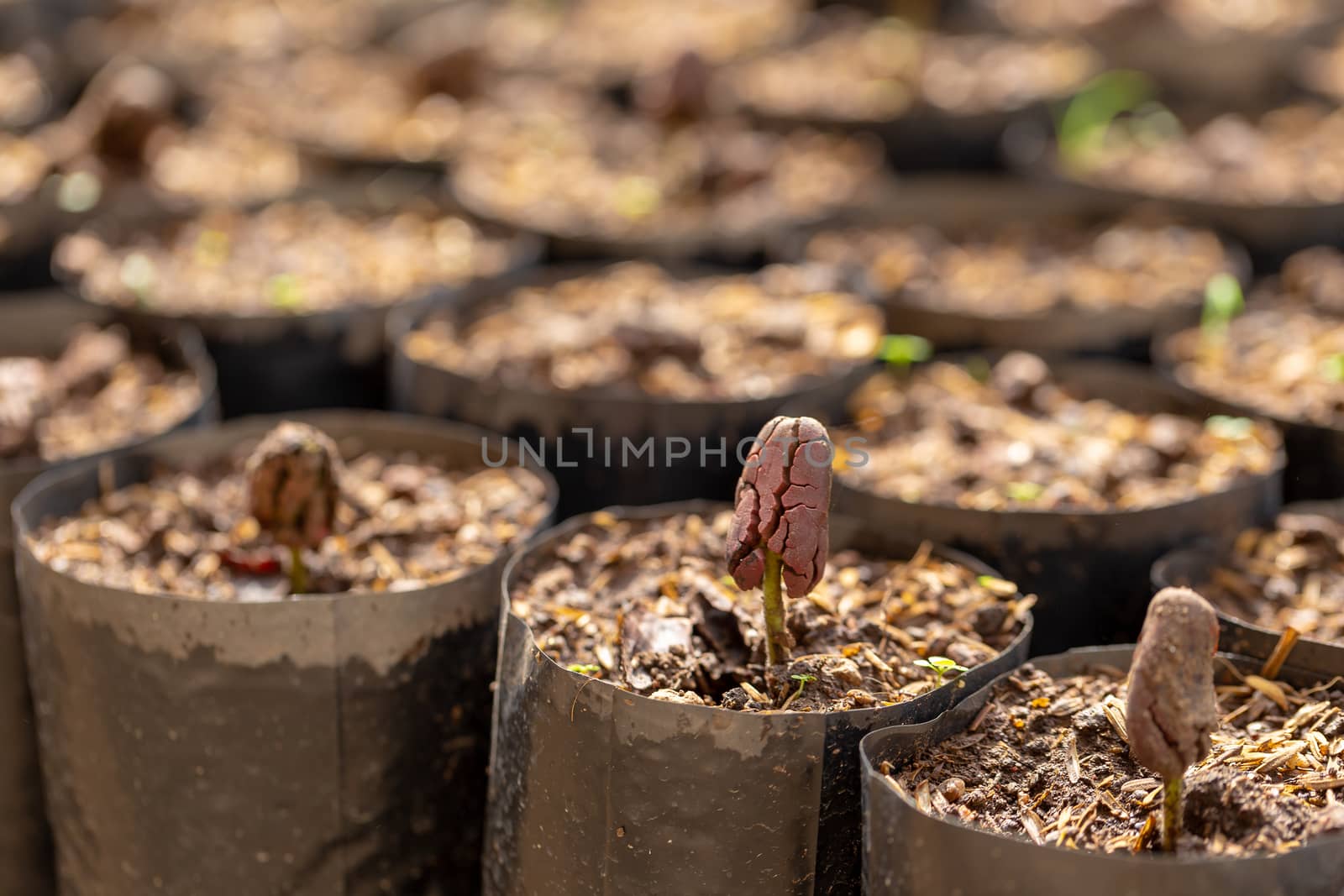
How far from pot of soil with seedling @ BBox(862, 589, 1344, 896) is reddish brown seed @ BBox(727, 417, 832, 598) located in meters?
0.22

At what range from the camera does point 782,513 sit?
59.0 inches

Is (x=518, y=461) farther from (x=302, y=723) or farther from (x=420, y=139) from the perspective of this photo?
(x=420, y=139)

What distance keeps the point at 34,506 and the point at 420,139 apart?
2.21 m

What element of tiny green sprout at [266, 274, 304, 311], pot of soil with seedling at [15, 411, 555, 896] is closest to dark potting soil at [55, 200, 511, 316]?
tiny green sprout at [266, 274, 304, 311]

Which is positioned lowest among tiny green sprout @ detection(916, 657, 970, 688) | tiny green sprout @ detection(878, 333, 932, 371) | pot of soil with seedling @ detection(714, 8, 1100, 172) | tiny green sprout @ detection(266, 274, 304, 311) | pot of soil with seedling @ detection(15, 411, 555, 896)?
pot of soil with seedling @ detection(15, 411, 555, 896)

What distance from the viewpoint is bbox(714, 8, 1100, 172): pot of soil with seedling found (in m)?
3.99

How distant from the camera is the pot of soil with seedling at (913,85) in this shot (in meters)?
3.99

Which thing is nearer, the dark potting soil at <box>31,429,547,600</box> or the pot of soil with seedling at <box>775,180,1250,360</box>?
the dark potting soil at <box>31,429,547,600</box>

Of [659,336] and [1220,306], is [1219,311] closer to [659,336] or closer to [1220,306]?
[1220,306]

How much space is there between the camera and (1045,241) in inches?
132

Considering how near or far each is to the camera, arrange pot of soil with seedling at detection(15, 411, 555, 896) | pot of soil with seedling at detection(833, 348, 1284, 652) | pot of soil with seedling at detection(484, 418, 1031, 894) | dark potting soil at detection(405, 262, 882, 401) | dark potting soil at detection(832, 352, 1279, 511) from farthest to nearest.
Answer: dark potting soil at detection(405, 262, 882, 401) < dark potting soil at detection(832, 352, 1279, 511) < pot of soil with seedling at detection(833, 348, 1284, 652) < pot of soil with seedling at detection(15, 411, 555, 896) < pot of soil with seedling at detection(484, 418, 1031, 894)

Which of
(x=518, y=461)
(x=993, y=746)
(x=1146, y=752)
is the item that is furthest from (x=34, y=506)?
(x=1146, y=752)

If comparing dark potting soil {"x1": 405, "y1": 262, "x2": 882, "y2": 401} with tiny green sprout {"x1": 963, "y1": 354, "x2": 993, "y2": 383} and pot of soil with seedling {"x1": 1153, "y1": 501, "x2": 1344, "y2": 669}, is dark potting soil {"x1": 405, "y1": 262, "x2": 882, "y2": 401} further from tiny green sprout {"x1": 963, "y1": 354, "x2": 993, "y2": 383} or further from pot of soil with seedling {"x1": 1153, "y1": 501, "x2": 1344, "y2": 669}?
pot of soil with seedling {"x1": 1153, "y1": 501, "x2": 1344, "y2": 669}

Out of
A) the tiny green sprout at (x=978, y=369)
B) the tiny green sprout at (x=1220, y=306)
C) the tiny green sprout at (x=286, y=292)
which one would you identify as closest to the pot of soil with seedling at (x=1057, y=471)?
the tiny green sprout at (x=978, y=369)
